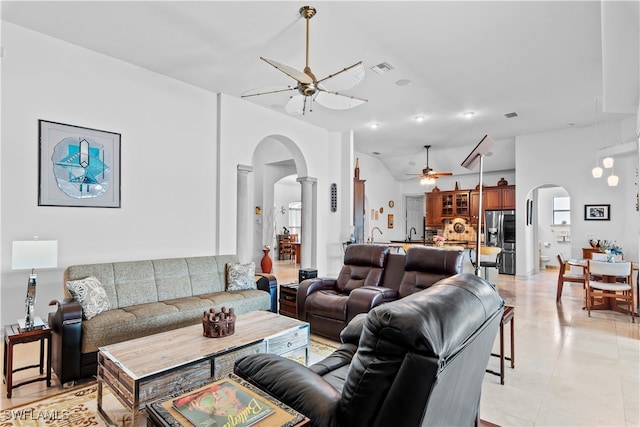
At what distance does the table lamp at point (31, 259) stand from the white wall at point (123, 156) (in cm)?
98

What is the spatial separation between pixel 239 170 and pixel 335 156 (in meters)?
2.61

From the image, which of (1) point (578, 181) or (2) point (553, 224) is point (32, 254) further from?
(2) point (553, 224)

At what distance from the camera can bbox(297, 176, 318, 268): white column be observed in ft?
22.6

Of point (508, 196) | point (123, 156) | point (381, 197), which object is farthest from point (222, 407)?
point (381, 197)

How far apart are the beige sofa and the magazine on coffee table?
6.38ft

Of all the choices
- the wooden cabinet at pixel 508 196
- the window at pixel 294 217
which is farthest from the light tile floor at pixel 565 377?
the window at pixel 294 217

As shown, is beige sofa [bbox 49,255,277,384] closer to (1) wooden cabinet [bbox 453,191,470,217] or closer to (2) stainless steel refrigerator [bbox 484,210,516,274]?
(2) stainless steel refrigerator [bbox 484,210,516,274]

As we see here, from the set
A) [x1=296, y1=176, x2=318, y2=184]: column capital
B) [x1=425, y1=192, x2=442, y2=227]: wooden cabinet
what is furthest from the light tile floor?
[x1=425, y1=192, x2=442, y2=227]: wooden cabinet

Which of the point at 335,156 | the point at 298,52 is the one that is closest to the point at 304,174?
the point at 335,156

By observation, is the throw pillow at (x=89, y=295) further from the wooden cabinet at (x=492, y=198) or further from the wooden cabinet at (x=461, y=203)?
the wooden cabinet at (x=461, y=203)

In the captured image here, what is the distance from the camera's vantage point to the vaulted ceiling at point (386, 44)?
10.4 ft

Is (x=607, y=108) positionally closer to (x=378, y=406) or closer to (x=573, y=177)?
(x=573, y=177)

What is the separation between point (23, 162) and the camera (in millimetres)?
3516

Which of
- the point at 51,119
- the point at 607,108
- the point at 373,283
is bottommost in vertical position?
the point at 373,283
